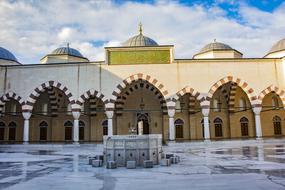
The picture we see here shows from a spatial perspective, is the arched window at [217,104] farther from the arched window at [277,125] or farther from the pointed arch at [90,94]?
the pointed arch at [90,94]

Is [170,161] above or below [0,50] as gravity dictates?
below

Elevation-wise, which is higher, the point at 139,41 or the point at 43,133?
the point at 139,41

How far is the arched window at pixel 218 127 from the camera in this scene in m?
18.8

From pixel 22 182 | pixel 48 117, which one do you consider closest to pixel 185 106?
pixel 48 117

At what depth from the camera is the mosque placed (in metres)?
16.1

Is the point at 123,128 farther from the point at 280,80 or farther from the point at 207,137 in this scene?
the point at 280,80

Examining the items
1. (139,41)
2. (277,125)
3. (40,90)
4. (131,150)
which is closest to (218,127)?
(277,125)

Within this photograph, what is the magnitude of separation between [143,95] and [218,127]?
567 cm

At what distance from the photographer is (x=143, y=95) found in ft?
62.2

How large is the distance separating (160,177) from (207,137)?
1091 cm

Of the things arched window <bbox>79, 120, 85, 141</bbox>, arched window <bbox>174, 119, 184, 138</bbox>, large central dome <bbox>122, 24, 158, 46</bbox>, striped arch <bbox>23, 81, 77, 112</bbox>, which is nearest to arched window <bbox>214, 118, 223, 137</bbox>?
arched window <bbox>174, 119, 184, 138</bbox>

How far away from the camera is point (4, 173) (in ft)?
19.1

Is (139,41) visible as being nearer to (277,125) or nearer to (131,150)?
(277,125)

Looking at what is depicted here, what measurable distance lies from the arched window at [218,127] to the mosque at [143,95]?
2 centimetres
